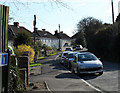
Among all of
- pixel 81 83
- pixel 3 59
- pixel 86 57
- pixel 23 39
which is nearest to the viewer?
pixel 3 59

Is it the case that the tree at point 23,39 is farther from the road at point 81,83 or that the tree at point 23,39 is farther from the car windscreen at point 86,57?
the road at point 81,83

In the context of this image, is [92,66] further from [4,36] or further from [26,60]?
[4,36]

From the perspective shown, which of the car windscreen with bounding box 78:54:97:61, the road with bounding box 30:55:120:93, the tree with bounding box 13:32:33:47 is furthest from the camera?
the tree with bounding box 13:32:33:47

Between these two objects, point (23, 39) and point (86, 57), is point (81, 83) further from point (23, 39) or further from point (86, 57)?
point (23, 39)

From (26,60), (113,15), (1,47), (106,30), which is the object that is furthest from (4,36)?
(113,15)

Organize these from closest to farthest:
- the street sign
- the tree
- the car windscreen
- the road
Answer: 1. the street sign
2. the road
3. the car windscreen
4. the tree

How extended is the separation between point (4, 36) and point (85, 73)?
7.51 meters

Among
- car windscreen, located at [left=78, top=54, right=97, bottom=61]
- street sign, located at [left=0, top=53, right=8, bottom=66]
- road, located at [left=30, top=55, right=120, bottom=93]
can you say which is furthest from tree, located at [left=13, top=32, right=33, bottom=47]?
street sign, located at [left=0, top=53, right=8, bottom=66]

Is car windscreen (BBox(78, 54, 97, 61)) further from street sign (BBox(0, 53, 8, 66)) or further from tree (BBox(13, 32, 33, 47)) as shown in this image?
tree (BBox(13, 32, 33, 47))

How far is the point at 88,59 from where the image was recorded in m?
11.5

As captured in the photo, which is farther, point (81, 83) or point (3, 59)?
point (81, 83)

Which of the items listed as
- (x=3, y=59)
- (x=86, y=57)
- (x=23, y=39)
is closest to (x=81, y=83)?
(x=86, y=57)

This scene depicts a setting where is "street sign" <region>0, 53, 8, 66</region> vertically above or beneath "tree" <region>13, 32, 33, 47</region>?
beneath

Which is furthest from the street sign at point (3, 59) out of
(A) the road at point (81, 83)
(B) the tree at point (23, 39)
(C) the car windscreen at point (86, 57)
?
(B) the tree at point (23, 39)
